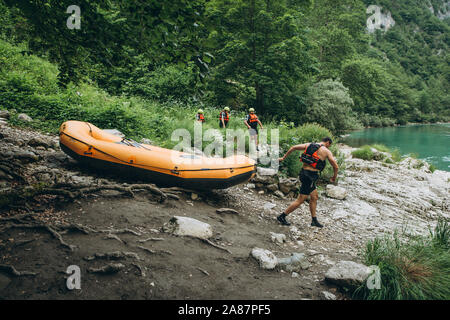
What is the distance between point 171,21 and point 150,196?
2843 millimetres

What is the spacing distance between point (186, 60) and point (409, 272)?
3.98 m

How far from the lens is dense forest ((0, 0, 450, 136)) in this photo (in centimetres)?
377

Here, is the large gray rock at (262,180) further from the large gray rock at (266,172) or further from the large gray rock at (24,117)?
the large gray rock at (24,117)

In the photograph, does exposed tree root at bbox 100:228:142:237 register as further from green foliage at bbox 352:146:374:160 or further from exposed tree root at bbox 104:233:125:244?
green foliage at bbox 352:146:374:160

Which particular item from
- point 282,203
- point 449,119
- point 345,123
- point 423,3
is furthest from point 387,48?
point 282,203

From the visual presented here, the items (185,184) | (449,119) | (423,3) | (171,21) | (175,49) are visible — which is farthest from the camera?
(423,3)

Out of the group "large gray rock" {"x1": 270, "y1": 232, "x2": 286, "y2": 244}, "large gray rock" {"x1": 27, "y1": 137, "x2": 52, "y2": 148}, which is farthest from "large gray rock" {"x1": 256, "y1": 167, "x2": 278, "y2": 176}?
"large gray rock" {"x1": 27, "y1": 137, "x2": 52, "y2": 148}

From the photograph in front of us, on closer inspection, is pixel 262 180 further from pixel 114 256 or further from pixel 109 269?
pixel 109 269

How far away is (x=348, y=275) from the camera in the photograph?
3184 mm

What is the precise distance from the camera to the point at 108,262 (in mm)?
2910

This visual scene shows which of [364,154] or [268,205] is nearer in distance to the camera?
[268,205]

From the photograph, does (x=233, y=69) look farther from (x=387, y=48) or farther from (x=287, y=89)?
(x=387, y=48)

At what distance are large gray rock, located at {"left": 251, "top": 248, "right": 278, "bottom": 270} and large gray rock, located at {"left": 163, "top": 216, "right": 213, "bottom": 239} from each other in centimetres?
73

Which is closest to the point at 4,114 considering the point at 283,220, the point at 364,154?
the point at 283,220
